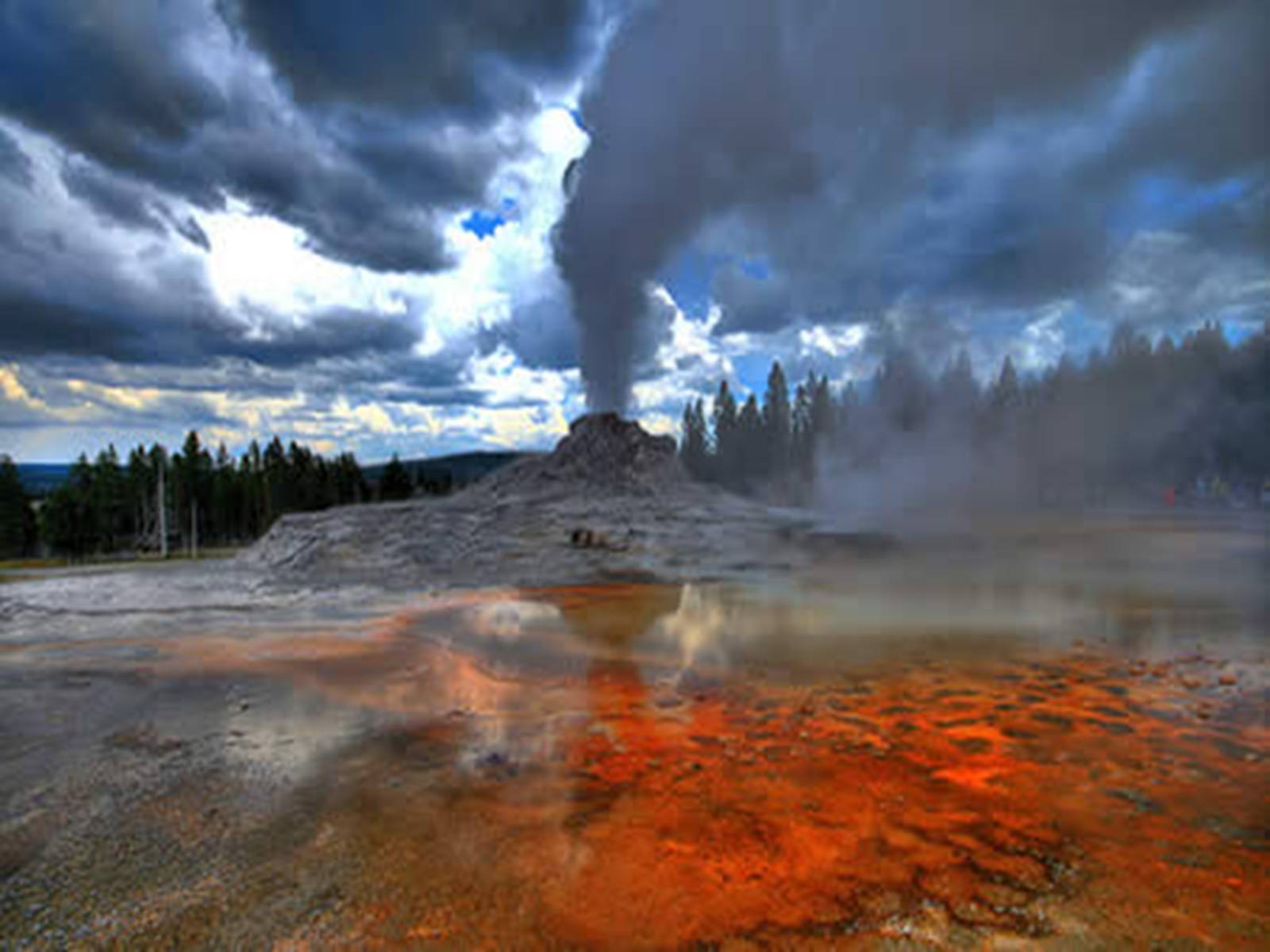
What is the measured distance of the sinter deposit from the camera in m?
19.1

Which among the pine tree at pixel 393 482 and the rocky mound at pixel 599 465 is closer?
the rocky mound at pixel 599 465

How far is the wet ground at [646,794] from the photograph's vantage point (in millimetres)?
3562

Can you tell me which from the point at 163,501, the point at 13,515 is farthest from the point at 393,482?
the point at 13,515

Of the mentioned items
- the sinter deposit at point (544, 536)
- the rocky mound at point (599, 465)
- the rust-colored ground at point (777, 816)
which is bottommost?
the rust-colored ground at point (777, 816)

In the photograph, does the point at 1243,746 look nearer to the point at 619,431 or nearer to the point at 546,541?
the point at 546,541

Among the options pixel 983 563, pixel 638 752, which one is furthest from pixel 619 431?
pixel 638 752

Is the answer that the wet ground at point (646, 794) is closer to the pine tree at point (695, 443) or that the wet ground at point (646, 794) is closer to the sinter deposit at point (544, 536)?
the sinter deposit at point (544, 536)

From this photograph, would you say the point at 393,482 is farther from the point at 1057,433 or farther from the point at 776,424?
the point at 1057,433

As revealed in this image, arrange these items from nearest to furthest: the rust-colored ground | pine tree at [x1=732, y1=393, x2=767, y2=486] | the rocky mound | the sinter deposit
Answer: the rust-colored ground < the sinter deposit < the rocky mound < pine tree at [x1=732, y1=393, x2=767, y2=486]

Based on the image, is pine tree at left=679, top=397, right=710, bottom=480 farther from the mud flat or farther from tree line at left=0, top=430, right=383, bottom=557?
the mud flat

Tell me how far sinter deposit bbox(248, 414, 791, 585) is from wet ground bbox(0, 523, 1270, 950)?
8741mm

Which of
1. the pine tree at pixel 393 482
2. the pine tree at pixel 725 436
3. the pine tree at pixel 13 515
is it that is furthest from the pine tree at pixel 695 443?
the pine tree at pixel 13 515

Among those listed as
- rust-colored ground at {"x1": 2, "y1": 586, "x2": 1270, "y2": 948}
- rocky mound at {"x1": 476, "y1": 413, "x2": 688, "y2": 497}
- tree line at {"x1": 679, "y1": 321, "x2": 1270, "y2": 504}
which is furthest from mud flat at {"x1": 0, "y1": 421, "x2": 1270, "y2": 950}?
tree line at {"x1": 679, "y1": 321, "x2": 1270, "y2": 504}

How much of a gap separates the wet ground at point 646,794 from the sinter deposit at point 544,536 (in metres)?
8.74
